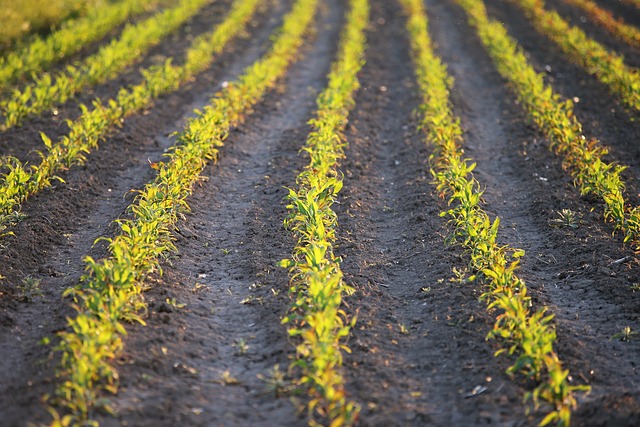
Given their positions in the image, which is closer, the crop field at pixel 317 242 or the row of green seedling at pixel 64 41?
the crop field at pixel 317 242

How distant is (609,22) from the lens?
16609 millimetres

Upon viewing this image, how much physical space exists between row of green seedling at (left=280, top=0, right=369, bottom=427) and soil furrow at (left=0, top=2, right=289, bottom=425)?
1.64m

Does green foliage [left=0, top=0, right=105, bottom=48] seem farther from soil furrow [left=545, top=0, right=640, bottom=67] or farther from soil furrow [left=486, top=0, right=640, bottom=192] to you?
soil furrow [left=545, top=0, right=640, bottom=67]

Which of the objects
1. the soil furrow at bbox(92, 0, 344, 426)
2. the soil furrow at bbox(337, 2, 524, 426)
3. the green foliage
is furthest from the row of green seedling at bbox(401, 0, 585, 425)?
the green foliage

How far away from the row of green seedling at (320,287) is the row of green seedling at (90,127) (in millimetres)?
2603

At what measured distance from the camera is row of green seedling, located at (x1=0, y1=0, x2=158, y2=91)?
1165cm

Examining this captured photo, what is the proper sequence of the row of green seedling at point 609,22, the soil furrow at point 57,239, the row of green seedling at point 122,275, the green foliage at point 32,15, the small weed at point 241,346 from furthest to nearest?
the row of green seedling at point 609,22, the green foliage at point 32,15, the small weed at point 241,346, the soil furrow at point 57,239, the row of green seedling at point 122,275

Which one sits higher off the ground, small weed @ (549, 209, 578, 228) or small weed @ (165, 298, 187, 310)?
small weed @ (549, 209, 578, 228)

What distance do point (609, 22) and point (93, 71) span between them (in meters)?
11.7

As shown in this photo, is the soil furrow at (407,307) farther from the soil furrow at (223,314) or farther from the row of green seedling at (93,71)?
the row of green seedling at (93,71)

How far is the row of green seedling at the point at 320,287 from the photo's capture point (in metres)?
4.40

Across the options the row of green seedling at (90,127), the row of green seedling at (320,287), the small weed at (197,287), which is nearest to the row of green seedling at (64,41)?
the row of green seedling at (90,127)

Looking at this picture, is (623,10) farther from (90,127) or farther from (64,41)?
(90,127)

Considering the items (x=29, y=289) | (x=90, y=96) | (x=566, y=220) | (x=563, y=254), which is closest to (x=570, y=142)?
(x=566, y=220)
